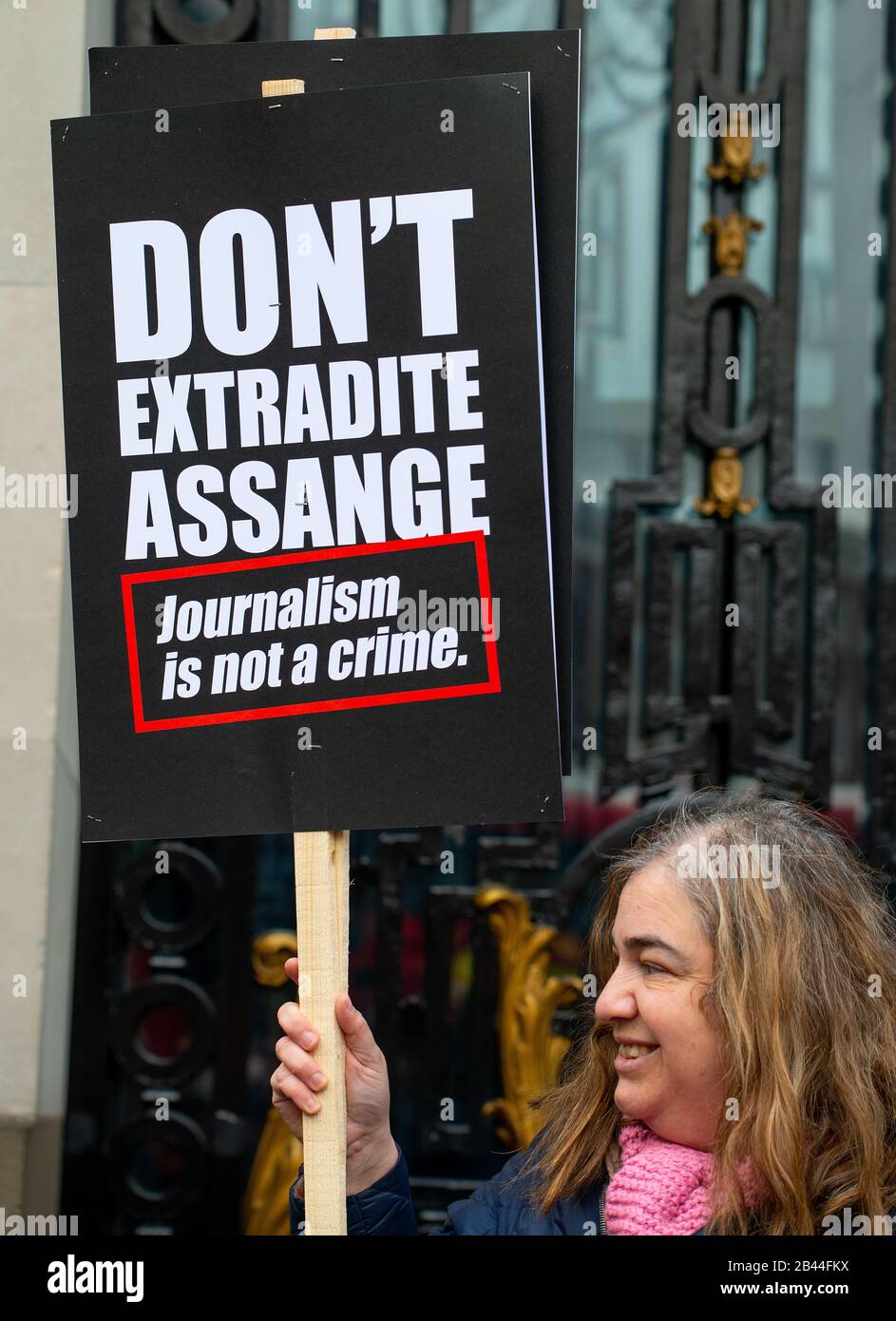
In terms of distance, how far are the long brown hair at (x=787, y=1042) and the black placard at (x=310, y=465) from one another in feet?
1.31

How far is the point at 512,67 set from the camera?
6.61 ft

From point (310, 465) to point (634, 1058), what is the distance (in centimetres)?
91

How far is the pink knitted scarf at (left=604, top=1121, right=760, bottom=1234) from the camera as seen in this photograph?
204 centimetres

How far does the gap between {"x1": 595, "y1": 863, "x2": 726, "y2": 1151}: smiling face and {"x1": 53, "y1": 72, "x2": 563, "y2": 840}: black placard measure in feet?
1.16

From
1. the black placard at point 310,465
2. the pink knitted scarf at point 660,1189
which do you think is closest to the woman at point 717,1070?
the pink knitted scarf at point 660,1189

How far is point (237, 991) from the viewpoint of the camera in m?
3.80

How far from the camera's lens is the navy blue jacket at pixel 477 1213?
7.14 ft

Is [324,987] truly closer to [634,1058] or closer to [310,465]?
[634,1058]

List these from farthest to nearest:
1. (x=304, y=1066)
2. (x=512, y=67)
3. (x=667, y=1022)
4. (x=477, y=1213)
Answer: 1. (x=477, y=1213)
2. (x=667, y=1022)
3. (x=512, y=67)
4. (x=304, y=1066)

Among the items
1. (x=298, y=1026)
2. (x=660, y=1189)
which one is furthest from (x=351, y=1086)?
(x=660, y=1189)

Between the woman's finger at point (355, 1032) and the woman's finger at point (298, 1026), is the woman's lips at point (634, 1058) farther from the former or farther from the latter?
the woman's finger at point (298, 1026)
